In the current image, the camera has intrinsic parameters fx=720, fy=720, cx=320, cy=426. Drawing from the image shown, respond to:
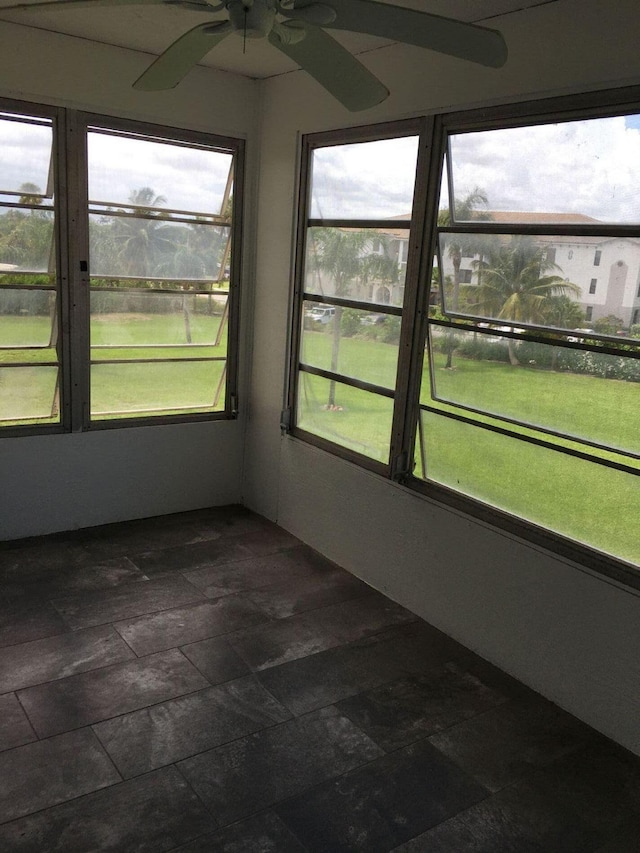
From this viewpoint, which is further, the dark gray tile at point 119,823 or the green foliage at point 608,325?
the green foliage at point 608,325

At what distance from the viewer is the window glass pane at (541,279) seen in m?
2.81

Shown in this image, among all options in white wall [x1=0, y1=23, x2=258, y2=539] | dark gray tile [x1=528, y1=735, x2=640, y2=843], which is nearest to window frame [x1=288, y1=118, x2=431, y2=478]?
white wall [x1=0, y1=23, x2=258, y2=539]

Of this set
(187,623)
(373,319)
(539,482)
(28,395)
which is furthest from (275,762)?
(28,395)

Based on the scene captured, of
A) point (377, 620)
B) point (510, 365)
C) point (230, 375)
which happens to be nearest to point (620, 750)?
point (377, 620)

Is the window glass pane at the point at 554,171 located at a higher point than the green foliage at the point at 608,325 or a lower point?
higher

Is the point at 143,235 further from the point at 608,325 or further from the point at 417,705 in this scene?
the point at 417,705

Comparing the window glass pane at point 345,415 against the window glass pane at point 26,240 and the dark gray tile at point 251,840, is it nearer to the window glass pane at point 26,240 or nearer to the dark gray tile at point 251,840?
the window glass pane at point 26,240

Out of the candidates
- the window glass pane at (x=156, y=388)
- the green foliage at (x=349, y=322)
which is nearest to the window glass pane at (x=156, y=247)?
the window glass pane at (x=156, y=388)

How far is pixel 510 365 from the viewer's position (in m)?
3.27

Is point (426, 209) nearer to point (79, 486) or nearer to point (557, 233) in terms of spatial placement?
point (557, 233)

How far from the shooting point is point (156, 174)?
4504mm

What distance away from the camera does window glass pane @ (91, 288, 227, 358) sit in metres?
4.54

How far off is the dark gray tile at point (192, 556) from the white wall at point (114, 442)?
58cm

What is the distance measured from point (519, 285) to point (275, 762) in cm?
222
